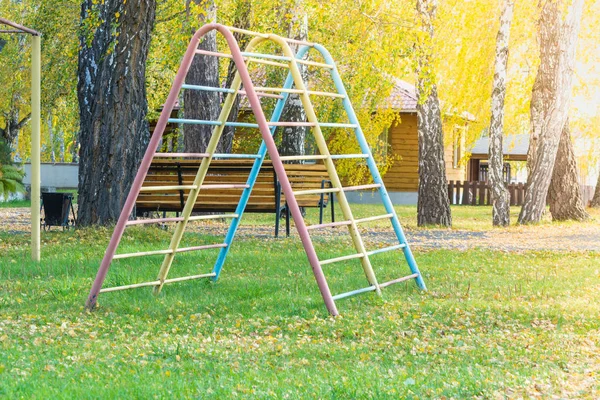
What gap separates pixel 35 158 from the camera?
945 centimetres

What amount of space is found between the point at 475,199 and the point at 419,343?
2849cm

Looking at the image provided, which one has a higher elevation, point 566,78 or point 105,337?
point 566,78

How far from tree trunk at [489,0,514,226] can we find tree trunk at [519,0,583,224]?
714mm

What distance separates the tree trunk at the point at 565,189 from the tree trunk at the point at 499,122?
3126mm

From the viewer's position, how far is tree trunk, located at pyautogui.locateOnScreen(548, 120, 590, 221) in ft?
70.2

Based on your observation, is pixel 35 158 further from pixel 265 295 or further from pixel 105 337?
pixel 105 337

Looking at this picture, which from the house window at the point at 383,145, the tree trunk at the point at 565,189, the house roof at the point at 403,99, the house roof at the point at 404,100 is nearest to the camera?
the tree trunk at the point at 565,189

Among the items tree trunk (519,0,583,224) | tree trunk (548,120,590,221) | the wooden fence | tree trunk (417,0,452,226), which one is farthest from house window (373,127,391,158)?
tree trunk (417,0,452,226)

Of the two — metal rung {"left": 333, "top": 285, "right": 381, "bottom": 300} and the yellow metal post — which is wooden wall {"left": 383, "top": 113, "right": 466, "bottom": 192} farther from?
metal rung {"left": 333, "top": 285, "right": 381, "bottom": 300}

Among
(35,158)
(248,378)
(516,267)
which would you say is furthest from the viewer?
(516,267)

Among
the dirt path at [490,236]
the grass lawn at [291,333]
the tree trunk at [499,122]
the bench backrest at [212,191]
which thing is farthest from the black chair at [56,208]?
the tree trunk at [499,122]

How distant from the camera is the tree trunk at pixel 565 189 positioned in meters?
21.4

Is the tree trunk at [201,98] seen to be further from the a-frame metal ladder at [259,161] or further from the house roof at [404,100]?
the house roof at [404,100]

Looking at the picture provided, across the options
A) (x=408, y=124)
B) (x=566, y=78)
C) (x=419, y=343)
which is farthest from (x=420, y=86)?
(x=408, y=124)
